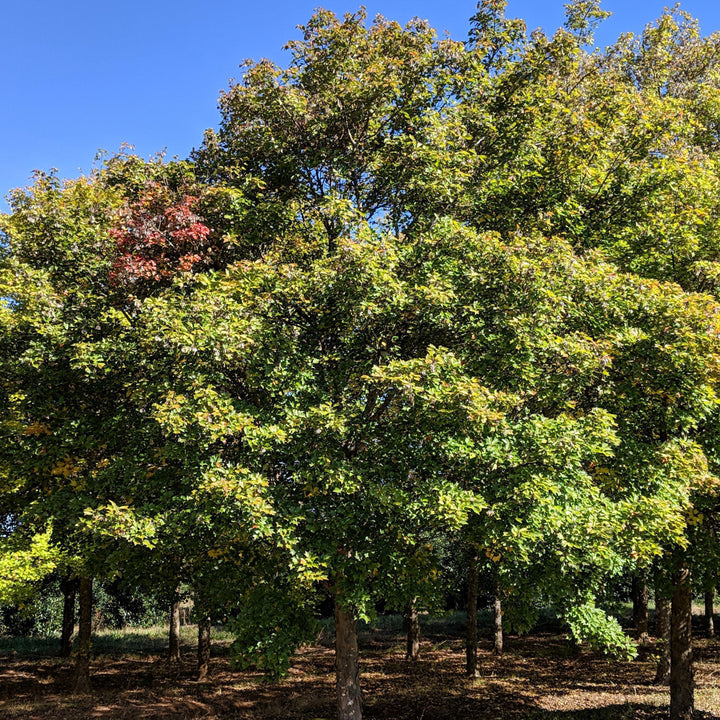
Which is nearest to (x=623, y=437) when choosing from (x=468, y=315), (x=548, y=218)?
(x=468, y=315)

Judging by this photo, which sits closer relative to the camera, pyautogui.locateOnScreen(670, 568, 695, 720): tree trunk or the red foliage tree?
the red foliage tree

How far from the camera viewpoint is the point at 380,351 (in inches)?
479

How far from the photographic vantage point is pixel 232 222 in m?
13.5

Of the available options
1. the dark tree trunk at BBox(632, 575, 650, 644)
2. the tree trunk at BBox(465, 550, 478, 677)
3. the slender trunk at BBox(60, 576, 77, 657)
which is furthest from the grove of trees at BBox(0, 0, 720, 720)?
the slender trunk at BBox(60, 576, 77, 657)

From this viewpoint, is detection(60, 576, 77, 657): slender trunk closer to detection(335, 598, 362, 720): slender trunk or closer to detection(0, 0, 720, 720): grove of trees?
detection(0, 0, 720, 720): grove of trees

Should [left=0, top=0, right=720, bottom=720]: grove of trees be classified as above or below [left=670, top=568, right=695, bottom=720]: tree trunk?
above

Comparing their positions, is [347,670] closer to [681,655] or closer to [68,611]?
[681,655]

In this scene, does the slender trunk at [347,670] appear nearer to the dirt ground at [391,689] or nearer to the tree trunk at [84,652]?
the dirt ground at [391,689]

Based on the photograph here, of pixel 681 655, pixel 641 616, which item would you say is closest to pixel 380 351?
pixel 681 655

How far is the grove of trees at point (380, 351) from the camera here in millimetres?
10203

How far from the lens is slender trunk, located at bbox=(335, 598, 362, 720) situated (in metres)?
12.7

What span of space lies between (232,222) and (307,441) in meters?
6.02

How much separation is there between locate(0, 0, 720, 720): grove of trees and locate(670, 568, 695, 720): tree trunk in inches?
2.2

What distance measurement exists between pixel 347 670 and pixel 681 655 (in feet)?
28.9
